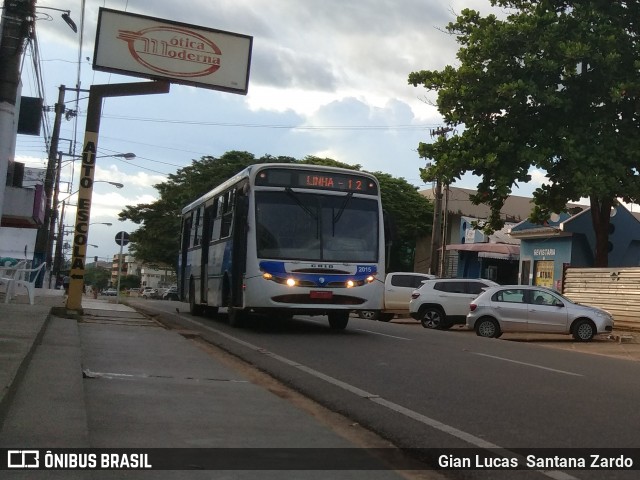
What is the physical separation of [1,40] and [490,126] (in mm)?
17432

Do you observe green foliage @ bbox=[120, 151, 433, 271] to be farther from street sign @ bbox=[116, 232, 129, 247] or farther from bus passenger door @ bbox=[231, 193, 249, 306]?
bus passenger door @ bbox=[231, 193, 249, 306]

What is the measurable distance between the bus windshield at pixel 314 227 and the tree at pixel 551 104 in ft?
31.8

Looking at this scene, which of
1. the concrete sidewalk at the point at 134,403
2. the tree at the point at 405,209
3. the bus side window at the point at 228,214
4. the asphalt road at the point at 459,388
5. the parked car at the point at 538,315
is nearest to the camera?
the concrete sidewalk at the point at 134,403

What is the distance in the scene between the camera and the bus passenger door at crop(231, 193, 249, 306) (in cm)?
1638

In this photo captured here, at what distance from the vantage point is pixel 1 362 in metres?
8.34

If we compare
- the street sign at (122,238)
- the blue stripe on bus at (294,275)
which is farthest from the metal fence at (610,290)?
the street sign at (122,238)

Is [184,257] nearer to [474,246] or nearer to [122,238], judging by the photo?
[122,238]

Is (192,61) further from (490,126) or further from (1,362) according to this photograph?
(1,362)

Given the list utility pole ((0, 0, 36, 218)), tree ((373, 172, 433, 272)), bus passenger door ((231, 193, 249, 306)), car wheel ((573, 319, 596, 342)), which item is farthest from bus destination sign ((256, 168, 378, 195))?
tree ((373, 172, 433, 272))

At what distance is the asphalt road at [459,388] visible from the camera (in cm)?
723

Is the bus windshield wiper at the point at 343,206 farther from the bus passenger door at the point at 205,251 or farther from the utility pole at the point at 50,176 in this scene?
the utility pole at the point at 50,176

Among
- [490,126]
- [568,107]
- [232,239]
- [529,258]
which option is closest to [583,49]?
[568,107]

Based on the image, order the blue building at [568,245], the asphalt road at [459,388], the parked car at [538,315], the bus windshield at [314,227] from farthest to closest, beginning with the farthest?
1. the blue building at [568,245]
2. the parked car at [538,315]
3. the bus windshield at [314,227]
4. the asphalt road at [459,388]

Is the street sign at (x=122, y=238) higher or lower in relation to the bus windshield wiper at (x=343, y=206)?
lower
